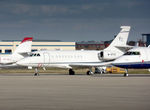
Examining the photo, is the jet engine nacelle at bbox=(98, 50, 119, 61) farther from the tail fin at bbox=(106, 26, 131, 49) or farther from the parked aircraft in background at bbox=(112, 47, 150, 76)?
the parked aircraft in background at bbox=(112, 47, 150, 76)

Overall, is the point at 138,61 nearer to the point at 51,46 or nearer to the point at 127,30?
the point at 127,30

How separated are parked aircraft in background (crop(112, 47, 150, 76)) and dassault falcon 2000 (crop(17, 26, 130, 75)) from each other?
10.3 metres

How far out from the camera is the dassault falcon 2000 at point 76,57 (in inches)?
2180

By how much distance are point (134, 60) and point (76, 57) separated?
48.8ft

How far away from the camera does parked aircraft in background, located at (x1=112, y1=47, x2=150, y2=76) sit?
44750 millimetres

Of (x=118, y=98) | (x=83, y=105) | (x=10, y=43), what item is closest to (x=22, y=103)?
(x=83, y=105)

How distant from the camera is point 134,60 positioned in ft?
148

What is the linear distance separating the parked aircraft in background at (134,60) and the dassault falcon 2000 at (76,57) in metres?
10.3

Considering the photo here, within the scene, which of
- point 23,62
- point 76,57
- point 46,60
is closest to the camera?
point 23,62

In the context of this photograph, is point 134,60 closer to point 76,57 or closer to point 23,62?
point 76,57

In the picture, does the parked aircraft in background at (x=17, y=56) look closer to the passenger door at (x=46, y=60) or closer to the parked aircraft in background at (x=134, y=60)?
the passenger door at (x=46, y=60)

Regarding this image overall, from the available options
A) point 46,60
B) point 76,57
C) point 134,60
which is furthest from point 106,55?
point 134,60

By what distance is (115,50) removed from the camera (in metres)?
60.2

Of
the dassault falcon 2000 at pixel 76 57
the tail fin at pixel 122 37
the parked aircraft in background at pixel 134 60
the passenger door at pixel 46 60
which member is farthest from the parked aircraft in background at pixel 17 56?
the parked aircraft in background at pixel 134 60
